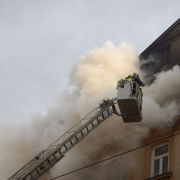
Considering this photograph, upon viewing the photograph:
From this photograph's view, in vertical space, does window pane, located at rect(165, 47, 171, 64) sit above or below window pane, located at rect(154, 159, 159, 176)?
above

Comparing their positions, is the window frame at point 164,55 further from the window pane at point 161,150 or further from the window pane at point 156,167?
the window pane at point 156,167

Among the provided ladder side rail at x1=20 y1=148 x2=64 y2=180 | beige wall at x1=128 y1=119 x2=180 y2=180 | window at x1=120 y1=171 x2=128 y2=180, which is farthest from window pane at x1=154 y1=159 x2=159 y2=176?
ladder side rail at x1=20 y1=148 x2=64 y2=180

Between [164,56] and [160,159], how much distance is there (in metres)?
5.49

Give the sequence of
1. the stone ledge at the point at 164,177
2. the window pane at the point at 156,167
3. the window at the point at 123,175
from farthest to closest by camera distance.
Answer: the window at the point at 123,175
the window pane at the point at 156,167
the stone ledge at the point at 164,177

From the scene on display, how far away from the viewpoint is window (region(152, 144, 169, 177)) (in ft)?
34.9

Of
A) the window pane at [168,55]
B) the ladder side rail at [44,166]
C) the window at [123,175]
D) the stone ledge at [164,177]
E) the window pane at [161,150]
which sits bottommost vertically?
the stone ledge at [164,177]

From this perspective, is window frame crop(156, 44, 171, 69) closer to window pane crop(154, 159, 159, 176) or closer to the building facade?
the building facade

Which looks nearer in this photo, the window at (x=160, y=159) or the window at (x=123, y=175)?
the window at (x=160, y=159)

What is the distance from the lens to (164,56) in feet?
48.1

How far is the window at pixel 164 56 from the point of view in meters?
14.4

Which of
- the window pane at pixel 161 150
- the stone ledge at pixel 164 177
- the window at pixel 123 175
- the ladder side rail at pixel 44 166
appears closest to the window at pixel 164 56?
the window pane at pixel 161 150

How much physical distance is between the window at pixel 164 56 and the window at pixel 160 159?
4525 mm

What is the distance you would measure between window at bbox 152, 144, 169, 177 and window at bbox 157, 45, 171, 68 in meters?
4.52

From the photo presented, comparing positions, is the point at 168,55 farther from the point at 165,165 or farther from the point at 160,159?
the point at 165,165
